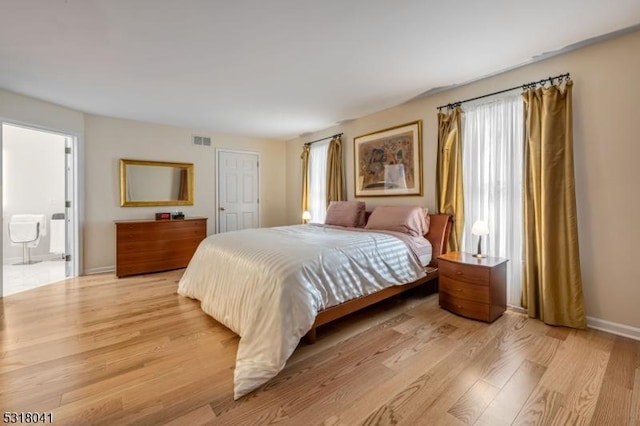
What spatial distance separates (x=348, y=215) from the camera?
12.9 ft

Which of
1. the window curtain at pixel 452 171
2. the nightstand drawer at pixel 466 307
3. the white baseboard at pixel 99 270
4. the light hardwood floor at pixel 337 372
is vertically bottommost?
the light hardwood floor at pixel 337 372

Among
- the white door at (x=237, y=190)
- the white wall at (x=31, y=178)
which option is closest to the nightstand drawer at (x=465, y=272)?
the white door at (x=237, y=190)

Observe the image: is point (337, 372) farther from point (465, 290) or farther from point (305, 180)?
point (305, 180)

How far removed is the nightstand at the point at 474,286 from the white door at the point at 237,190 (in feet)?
13.1

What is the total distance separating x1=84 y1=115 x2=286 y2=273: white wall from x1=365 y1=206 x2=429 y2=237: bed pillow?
335 centimetres

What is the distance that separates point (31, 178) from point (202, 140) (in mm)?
3319

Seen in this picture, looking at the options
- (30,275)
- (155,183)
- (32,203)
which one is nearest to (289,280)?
(155,183)

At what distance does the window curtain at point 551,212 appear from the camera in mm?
2289

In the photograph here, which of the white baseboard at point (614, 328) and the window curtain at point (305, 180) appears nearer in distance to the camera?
the white baseboard at point (614, 328)

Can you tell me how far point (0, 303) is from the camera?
9.60 ft

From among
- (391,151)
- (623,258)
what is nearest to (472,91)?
(391,151)

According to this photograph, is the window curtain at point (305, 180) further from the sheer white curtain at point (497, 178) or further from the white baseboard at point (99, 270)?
the white baseboard at point (99, 270)

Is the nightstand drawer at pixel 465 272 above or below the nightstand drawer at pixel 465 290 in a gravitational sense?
above

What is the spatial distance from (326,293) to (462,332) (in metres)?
1.21
